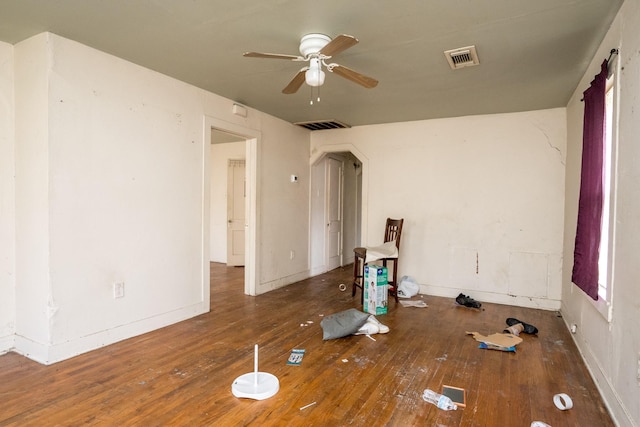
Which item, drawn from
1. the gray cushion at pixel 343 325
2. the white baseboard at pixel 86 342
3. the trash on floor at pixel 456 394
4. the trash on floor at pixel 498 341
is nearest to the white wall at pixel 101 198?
the white baseboard at pixel 86 342

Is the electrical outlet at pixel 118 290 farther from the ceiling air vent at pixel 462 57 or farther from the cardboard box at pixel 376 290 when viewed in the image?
the ceiling air vent at pixel 462 57

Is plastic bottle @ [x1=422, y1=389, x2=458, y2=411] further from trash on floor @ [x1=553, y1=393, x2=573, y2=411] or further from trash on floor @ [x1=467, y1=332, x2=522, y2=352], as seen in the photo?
trash on floor @ [x1=467, y1=332, x2=522, y2=352]

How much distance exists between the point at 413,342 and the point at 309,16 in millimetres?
2709

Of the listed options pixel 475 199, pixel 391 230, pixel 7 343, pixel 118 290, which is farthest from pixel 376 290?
pixel 7 343

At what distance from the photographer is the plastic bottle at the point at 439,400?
6.89 ft

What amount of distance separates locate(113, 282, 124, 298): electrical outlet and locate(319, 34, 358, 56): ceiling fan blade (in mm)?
2505

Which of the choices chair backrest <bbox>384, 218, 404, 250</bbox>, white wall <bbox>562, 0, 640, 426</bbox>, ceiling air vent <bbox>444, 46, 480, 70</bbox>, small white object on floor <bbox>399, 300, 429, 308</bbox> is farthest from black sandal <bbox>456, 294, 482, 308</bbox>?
ceiling air vent <bbox>444, 46, 480, 70</bbox>

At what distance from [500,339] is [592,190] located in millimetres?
1488

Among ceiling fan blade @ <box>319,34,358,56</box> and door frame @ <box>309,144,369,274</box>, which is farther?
door frame @ <box>309,144,369,274</box>

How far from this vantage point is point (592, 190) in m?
2.61

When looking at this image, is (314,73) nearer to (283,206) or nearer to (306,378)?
(306,378)

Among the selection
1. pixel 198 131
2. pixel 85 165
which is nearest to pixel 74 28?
pixel 85 165

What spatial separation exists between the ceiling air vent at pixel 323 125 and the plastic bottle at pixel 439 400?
373cm

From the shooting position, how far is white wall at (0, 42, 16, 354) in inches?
108
